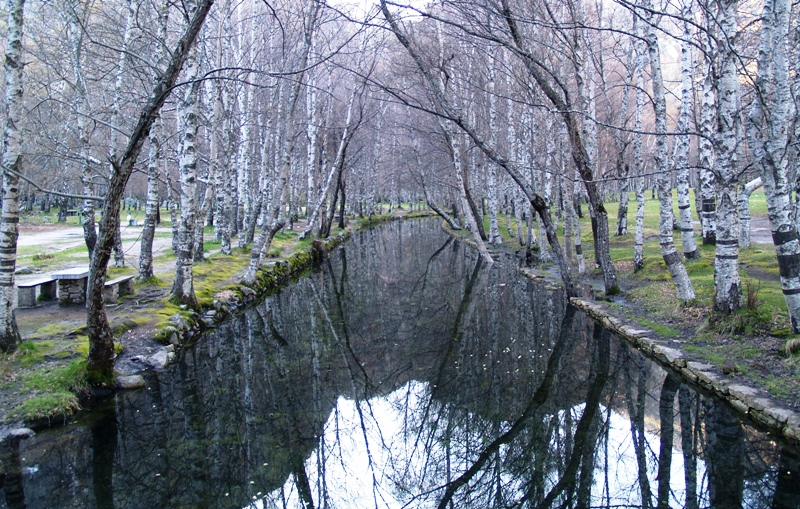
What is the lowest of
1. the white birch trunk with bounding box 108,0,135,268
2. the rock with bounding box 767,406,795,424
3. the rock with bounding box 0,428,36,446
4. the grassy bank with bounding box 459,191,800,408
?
the rock with bounding box 0,428,36,446

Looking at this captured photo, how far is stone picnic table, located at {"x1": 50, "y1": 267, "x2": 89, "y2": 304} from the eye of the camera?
36.9 feet

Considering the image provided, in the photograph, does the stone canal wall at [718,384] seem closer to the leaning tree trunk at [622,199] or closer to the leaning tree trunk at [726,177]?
the leaning tree trunk at [726,177]

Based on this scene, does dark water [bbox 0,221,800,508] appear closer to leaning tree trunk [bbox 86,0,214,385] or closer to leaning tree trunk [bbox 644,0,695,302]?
leaning tree trunk [bbox 86,0,214,385]

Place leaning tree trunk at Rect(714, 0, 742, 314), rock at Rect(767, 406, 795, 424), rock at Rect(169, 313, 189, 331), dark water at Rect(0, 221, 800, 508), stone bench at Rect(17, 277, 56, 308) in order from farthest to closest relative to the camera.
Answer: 1. stone bench at Rect(17, 277, 56, 308)
2. rock at Rect(169, 313, 189, 331)
3. leaning tree trunk at Rect(714, 0, 742, 314)
4. rock at Rect(767, 406, 795, 424)
5. dark water at Rect(0, 221, 800, 508)

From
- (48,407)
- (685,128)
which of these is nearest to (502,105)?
(685,128)

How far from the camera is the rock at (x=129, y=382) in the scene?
796 cm

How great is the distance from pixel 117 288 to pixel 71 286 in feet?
2.79

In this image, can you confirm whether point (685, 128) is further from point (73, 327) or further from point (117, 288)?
point (117, 288)

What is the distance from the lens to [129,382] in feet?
26.3

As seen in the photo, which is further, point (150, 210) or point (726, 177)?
point (150, 210)

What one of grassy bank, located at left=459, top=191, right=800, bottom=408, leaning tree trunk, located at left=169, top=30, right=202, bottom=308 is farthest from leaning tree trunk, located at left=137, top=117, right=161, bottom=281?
grassy bank, located at left=459, top=191, right=800, bottom=408

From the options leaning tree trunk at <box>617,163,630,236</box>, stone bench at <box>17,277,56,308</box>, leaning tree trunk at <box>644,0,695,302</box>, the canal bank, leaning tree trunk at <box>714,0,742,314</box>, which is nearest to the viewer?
the canal bank

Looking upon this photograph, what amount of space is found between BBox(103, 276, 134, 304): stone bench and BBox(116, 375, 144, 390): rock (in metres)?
3.97

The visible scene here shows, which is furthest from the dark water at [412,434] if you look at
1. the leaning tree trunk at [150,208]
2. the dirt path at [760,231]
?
the dirt path at [760,231]
